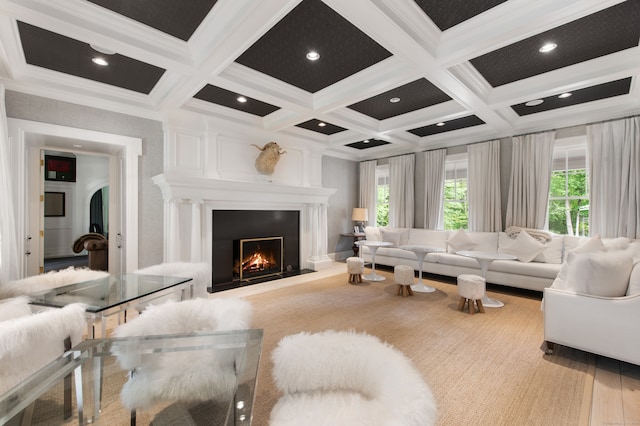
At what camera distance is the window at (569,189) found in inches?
172

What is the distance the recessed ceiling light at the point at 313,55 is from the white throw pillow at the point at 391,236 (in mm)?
3870

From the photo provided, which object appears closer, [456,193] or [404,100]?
[404,100]

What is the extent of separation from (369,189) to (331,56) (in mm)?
4372

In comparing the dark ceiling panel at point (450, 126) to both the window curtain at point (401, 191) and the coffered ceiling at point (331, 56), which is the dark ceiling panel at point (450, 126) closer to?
the coffered ceiling at point (331, 56)

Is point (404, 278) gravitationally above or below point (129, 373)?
below

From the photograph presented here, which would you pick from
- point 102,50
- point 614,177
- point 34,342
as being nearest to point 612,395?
point 34,342

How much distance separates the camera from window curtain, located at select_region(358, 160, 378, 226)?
22.6ft

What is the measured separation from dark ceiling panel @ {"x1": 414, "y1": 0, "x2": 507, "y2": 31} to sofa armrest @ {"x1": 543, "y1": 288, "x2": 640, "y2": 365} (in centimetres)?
236

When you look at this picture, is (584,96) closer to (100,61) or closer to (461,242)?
(461,242)

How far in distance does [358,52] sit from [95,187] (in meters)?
7.59

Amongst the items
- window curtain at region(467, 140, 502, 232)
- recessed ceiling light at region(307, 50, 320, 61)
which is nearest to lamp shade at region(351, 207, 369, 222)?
window curtain at region(467, 140, 502, 232)

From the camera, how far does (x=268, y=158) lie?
486 cm

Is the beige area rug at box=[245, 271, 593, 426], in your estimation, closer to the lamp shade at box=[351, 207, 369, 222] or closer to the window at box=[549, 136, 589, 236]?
the window at box=[549, 136, 589, 236]

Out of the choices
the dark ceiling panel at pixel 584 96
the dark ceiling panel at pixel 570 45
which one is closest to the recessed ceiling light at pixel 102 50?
the dark ceiling panel at pixel 570 45
